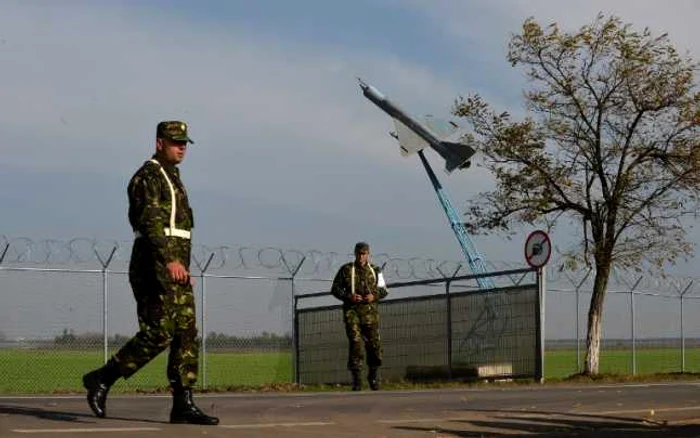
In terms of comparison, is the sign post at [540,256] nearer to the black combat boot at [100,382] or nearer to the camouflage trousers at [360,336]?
the camouflage trousers at [360,336]

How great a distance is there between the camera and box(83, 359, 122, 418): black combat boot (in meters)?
8.62

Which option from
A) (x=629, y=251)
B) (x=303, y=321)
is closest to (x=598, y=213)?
(x=629, y=251)

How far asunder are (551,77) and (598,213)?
2552 mm

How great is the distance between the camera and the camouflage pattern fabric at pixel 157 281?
835 centimetres

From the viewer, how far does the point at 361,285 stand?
1580 cm

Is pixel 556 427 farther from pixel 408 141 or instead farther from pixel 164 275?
pixel 408 141

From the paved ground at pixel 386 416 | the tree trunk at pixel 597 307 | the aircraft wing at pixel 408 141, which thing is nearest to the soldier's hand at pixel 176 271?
the paved ground at pixel 386 416

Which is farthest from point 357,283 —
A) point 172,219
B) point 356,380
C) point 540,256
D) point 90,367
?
point 90,367

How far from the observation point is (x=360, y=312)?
15.9m

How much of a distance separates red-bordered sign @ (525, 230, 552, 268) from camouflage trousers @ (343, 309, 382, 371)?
4.15 m

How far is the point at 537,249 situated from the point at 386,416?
380 inches

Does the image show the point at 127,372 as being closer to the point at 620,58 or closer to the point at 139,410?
the point at 139,410

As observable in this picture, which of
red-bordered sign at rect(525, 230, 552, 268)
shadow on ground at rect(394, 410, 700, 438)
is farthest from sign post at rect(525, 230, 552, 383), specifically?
shadow on ground at rect(394, 410, 700, 438)

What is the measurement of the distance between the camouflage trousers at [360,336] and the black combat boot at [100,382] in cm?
730
